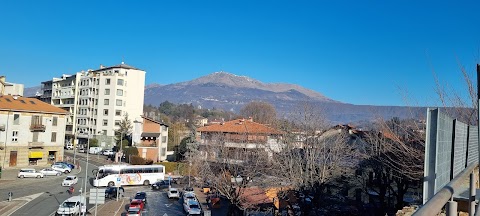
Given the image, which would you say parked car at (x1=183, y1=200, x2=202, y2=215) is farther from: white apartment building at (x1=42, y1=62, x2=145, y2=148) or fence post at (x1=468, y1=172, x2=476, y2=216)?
white apartment building at (x1=42, y1=62, x2=145, y2=148)

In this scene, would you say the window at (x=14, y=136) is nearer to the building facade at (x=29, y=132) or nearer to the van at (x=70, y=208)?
the building facade at (x=29, y=132)

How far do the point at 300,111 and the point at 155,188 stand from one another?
1865 cm

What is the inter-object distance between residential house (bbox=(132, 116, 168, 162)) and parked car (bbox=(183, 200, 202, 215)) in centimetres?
2712

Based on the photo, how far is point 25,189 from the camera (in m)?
31.2

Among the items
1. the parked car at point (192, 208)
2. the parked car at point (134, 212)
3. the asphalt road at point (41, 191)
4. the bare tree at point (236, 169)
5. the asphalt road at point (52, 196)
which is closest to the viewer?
the bare tree at point (236, 169)

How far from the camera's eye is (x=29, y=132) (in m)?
42.6

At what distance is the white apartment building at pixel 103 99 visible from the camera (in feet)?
217

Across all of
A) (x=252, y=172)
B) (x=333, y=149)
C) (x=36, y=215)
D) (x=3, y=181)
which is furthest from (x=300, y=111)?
(x=3, y=181)

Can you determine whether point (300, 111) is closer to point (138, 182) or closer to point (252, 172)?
point (252, 172)

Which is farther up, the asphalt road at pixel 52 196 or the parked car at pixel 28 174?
the parked car at pixel 28 174

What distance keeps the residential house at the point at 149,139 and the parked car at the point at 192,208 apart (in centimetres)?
2712

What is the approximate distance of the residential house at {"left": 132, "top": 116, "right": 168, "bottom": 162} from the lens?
52.4 m

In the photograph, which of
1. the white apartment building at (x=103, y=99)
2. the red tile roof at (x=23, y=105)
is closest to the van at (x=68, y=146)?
the white apartment building at (x=103, y=99)

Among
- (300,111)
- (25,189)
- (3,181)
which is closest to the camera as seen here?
(300,111)
